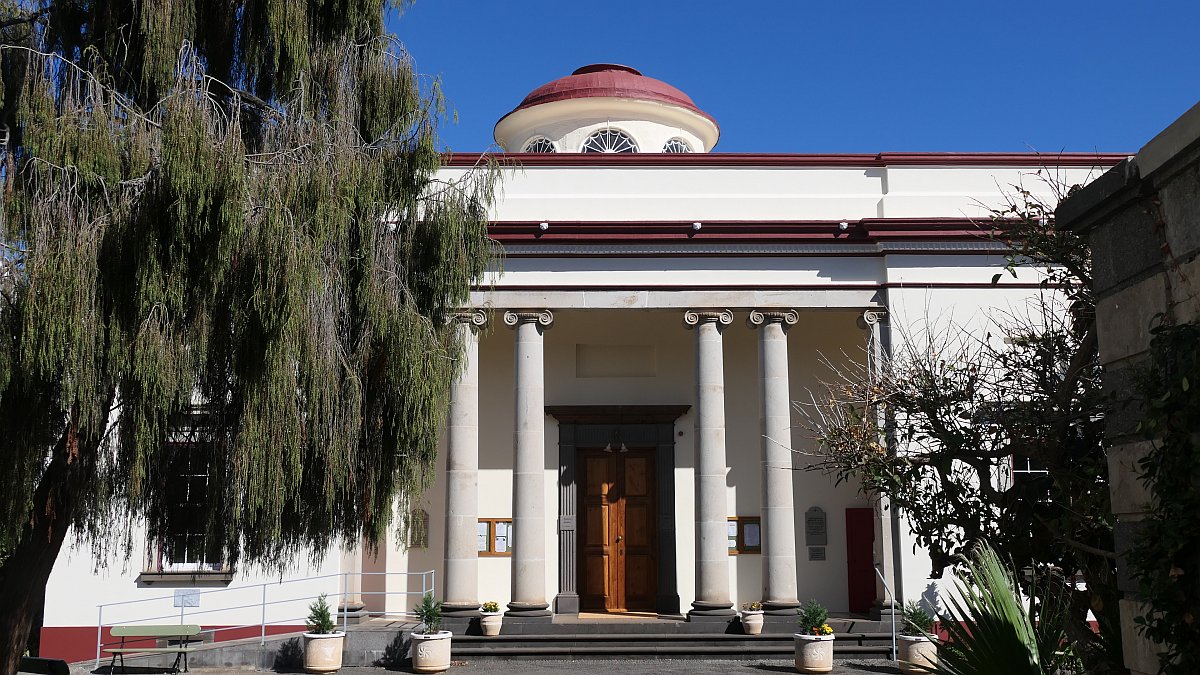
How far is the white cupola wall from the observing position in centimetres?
2208

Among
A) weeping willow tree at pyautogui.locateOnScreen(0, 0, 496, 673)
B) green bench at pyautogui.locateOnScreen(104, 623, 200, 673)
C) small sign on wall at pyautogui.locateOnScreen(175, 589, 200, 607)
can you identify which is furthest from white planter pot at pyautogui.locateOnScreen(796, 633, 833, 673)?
small sign on wall at pyautogui.locateOnScreen(175, 589, 200, 607)

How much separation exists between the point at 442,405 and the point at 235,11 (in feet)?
12.6

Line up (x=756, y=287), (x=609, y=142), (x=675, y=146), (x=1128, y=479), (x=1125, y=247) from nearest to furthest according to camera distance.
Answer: (x=1128, y=479)
(x=1125, y=247)
(x=756, y=287)
(x=609, y=142)
(x=675, y=146)

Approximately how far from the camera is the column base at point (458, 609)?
54.0 ft

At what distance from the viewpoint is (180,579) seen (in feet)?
56.5

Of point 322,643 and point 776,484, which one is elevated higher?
point 776,484

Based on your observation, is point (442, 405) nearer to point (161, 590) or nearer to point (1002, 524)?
point (1002, 524)

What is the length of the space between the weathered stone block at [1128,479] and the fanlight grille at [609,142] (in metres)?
18.0

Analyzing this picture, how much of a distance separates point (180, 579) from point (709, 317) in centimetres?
→ 924

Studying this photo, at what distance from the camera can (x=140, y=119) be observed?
8.27 metres

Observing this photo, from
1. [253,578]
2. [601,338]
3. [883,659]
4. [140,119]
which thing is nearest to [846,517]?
[883,659]

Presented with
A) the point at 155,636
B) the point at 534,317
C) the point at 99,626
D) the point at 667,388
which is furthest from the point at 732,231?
the point at 99,626

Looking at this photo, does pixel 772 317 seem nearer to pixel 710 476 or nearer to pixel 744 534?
pixel 710 476

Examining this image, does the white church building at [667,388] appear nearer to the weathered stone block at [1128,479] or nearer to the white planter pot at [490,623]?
the white planter pot at [490,623]
